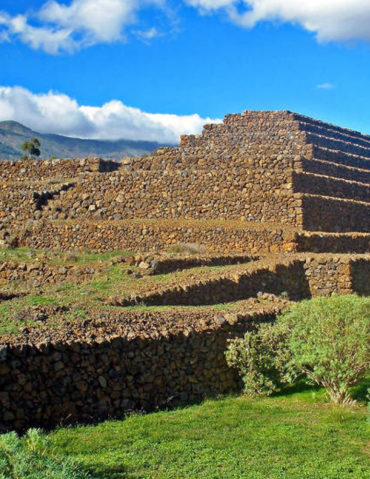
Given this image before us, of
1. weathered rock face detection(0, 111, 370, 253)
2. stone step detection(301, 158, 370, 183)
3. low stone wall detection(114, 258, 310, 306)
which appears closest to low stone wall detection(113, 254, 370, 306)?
low stone wall detection(114, 258, 310, 306)

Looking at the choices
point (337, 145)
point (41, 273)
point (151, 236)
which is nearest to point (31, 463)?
point (41, 273)

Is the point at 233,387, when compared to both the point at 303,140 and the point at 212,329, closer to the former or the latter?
the point at 212,329

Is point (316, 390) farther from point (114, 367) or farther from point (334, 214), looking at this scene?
point (334, 214)

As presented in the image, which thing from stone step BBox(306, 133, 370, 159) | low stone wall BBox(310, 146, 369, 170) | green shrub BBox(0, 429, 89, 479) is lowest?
green shrub BBox(0, 429, 89, 479)

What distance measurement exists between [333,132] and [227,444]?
29.0 m

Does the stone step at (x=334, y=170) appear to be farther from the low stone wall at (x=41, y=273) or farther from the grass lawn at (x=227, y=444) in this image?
the grass lawn at (x=227, y=444)

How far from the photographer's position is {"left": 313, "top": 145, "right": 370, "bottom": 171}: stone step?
2888cm

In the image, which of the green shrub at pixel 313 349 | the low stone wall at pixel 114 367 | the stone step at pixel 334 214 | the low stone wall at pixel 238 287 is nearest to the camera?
the low stone wall at pixel 114 367

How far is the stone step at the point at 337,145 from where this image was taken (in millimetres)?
30794

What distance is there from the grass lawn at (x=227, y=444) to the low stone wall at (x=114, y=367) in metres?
0.40

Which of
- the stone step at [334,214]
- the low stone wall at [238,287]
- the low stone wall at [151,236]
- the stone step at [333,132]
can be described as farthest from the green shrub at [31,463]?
the stone step at [333,132]

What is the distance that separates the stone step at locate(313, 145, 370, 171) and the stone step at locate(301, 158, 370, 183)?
0.90 m

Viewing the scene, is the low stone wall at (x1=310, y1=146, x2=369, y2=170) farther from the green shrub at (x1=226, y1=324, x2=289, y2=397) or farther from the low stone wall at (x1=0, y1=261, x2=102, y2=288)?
the green shrub at (x1=226, y1=324, x2=289, y2=397)

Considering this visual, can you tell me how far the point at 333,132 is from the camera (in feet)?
113
